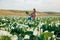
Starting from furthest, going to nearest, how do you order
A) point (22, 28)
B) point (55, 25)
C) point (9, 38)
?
point (55, 25) < point (22, 28) < point (9, 38)

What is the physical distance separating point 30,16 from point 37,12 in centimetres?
9

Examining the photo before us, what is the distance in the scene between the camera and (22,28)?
1.51 metres

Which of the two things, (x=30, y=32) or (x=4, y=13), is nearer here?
(x=30, y=32)

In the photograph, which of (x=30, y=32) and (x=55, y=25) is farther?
(x=55, y=25)

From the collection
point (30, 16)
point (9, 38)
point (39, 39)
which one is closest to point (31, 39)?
point (39, 39)
